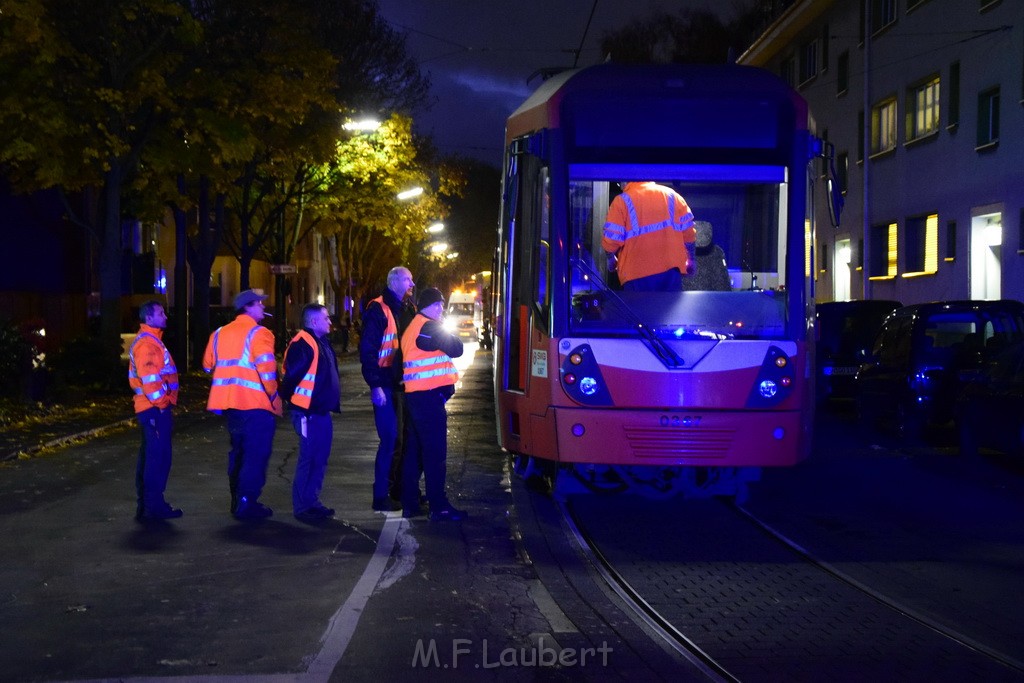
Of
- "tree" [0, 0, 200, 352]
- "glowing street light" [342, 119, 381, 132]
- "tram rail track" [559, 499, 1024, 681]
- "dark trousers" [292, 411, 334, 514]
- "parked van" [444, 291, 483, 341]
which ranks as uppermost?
"glowing street light" [342, 119, 381, 132]

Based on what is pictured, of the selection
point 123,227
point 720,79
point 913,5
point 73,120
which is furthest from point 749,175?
point 123,227

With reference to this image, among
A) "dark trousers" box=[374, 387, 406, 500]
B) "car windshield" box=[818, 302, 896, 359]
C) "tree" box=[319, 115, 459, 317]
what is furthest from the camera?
"tree" box=[319, 115, 459, 317]

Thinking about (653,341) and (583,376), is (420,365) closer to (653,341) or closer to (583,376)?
(583,376)

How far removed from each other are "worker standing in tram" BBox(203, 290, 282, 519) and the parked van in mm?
53895

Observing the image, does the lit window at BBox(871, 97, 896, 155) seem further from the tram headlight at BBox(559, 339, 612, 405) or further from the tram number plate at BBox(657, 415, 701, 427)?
the tram headlight at BBox(559, 339, 612, 405)

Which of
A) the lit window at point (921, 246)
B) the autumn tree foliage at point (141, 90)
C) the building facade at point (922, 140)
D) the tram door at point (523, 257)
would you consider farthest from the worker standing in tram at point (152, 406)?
the lit window at point (921, 246)

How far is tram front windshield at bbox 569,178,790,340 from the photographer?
33.0ft

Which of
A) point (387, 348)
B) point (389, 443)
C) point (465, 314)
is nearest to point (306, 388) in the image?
point (387, 348)

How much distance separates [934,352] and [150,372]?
996 centimetres

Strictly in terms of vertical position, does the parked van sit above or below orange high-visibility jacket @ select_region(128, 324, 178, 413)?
above

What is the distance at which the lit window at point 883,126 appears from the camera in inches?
1373

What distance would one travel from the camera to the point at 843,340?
21344 millimetres

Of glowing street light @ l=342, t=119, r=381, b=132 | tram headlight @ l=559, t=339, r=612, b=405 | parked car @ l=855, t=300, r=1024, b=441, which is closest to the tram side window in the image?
tram headlight @ l=559, t=339, r=612, b=405

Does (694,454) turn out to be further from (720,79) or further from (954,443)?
(954,443)
